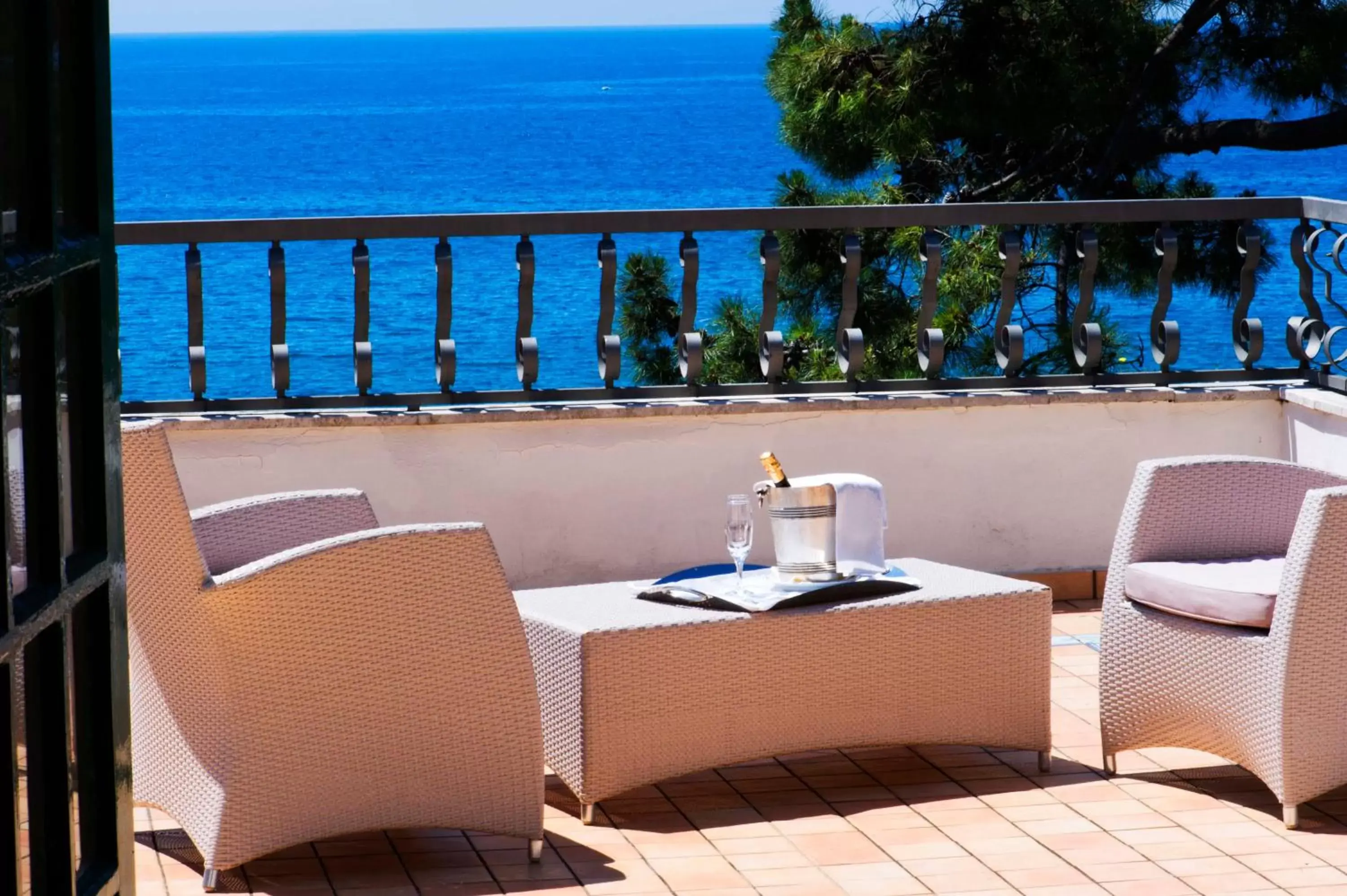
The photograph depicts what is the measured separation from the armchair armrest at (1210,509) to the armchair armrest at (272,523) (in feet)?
4.97

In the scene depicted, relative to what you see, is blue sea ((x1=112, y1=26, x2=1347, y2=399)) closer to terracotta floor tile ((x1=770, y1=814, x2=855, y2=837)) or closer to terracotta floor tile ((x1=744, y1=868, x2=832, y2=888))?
terracotta floor tile ((x1=770, y1=814, x2=855, y2=837))

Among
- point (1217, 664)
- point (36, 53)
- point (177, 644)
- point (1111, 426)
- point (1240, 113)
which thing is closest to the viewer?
point (36, 53)

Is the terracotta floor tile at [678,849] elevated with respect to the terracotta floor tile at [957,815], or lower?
lower

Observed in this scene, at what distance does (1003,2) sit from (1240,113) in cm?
4941

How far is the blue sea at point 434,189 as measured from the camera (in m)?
30.7

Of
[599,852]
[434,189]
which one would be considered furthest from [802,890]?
[434,189]

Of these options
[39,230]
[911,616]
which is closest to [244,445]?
[911,616]

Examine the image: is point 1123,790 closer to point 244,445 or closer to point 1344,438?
point 1344,438

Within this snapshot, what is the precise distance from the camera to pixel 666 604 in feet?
11.8

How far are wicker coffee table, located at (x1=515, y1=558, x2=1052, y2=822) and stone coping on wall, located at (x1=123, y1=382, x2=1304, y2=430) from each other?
4.04ft

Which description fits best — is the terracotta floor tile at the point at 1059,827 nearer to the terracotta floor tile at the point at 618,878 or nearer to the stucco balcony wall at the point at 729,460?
the terracotta floor tile at the point at 618,878

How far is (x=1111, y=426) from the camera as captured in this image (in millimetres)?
5262

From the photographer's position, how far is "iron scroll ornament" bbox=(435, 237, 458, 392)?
4.93m

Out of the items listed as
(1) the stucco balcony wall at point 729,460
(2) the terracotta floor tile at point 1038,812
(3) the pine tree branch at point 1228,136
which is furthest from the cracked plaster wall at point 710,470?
(3) the pine tree branch at point 1228,136
